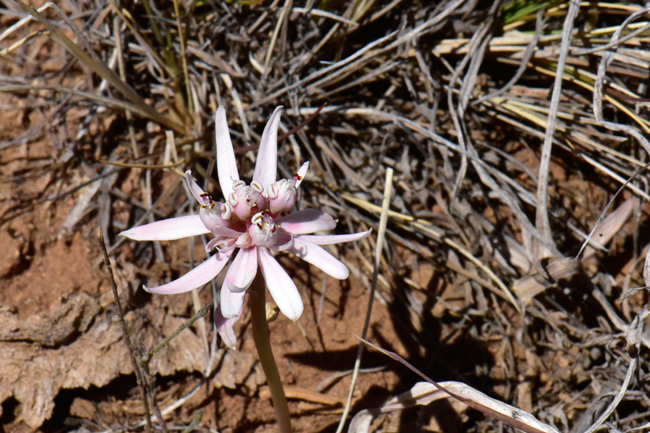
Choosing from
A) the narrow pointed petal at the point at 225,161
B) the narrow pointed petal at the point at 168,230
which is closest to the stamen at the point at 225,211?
the narrow pointed petal at the point at 168,230

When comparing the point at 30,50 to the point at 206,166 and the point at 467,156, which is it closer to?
the point at 206,166

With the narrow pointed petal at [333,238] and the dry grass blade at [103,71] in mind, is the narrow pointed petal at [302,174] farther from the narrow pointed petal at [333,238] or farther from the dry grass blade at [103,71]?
the dry grass blade at [103,71]

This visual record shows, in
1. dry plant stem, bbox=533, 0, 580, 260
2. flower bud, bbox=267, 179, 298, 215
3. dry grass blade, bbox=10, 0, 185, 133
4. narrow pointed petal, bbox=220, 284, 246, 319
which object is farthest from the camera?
dry plant stem, bbox=533, 0, 580, 260

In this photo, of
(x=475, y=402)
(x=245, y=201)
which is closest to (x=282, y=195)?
(x=245, y=201)

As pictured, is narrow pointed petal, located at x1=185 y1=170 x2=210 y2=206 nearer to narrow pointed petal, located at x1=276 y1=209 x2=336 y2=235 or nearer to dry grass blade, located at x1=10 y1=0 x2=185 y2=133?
narrow pointed petal, located at x1=276 y1=209 x2=336 y2=235

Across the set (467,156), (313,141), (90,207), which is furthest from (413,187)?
(90,207)

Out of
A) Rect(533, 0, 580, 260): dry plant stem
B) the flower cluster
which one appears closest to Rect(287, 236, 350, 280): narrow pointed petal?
the flower cluster
